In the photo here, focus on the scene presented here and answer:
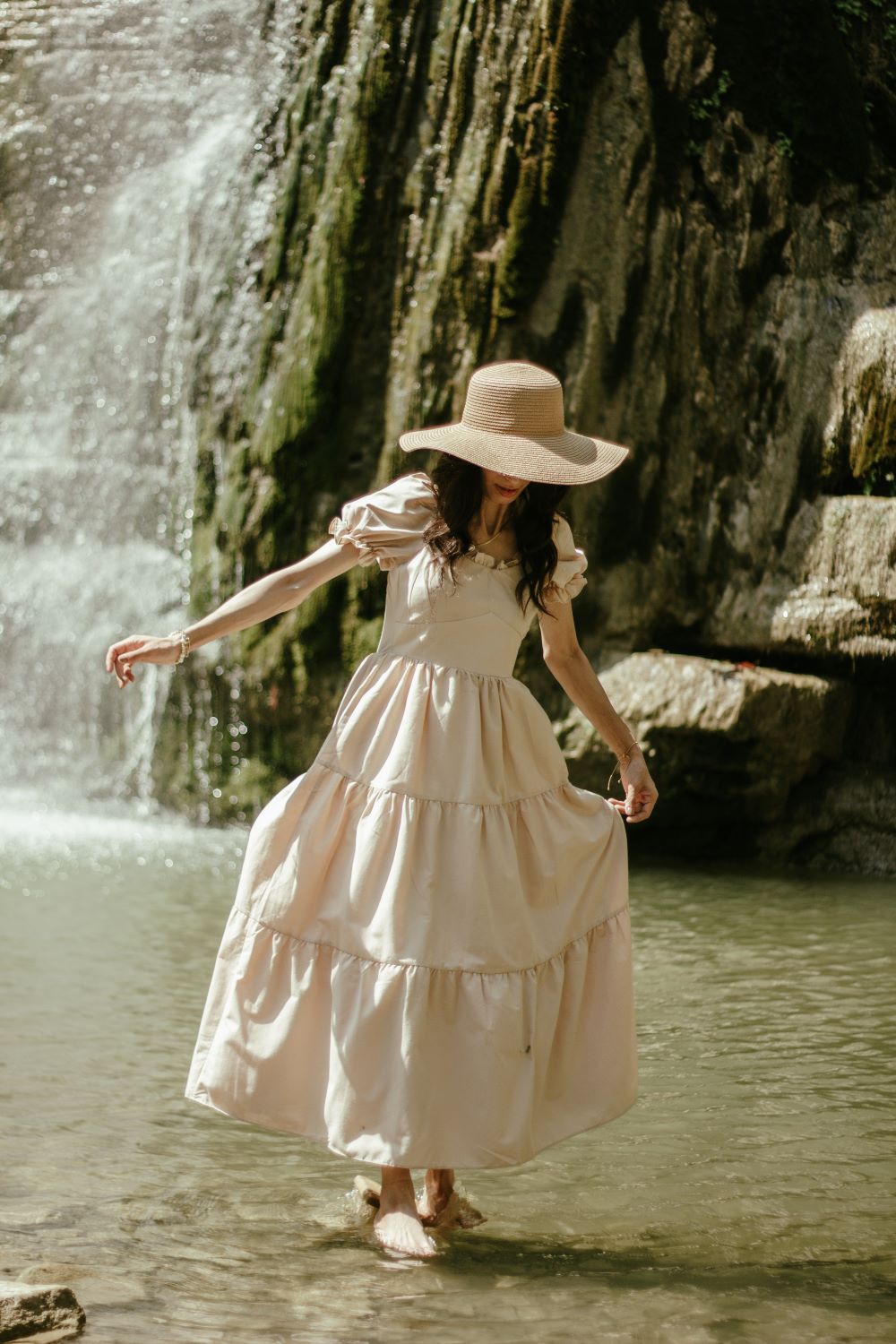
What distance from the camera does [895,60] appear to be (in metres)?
9.77

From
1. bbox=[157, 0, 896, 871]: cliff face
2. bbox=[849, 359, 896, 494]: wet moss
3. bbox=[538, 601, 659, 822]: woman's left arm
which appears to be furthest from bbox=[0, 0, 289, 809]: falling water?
bbox=[538, 601, 659, 822]: woman's left arm

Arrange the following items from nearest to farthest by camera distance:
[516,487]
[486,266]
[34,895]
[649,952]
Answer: [516,487]
[649,952]
[34,895]
[486,266]

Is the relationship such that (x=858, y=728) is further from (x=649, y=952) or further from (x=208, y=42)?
(x=208, y=42)

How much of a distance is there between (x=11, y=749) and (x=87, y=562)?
49.9 inches

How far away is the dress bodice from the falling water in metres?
6.22

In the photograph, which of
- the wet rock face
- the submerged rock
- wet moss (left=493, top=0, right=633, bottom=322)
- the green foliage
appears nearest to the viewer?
the submerged rock

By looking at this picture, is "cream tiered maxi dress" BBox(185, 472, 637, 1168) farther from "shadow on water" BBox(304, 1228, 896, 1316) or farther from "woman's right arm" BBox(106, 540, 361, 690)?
"shadow on water" BBox(304, 1228, 896, 1316)

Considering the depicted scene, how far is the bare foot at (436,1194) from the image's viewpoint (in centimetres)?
356

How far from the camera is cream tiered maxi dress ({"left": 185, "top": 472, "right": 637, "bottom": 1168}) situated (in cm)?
336

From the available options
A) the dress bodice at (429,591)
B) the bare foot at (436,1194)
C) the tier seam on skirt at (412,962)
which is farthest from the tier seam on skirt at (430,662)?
the bare foot at (436,1194)

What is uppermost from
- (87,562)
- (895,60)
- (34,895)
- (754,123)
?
(895,60)

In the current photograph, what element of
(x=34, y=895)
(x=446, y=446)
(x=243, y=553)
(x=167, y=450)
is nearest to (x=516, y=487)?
(x=446, y=446)

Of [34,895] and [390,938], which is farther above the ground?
[390,938]

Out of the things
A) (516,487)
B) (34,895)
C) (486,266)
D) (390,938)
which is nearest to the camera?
(390,938)
